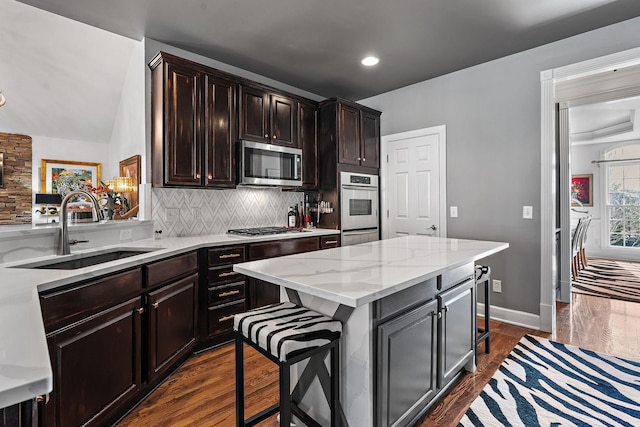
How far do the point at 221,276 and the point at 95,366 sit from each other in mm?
1181

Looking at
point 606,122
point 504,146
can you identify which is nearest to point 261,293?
point 504,146

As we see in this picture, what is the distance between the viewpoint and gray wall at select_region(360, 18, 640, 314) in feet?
10.2

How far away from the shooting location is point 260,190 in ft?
12.7

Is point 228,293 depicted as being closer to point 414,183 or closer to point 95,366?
point 95,366

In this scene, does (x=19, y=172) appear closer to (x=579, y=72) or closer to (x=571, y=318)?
(x=579, y=72)

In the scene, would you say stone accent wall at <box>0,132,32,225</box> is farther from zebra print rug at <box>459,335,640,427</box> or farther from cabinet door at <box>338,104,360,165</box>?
zebra print rug at <box>459,335,640,427</box>

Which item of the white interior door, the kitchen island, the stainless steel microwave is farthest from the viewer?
the white interior door

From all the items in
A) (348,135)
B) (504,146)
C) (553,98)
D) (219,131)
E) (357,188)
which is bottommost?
(357,188)

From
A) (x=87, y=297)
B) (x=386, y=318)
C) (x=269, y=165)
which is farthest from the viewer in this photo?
(x=269, y=165)

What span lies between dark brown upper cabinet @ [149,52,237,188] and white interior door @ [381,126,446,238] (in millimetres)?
2112

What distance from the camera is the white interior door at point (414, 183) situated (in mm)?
3854

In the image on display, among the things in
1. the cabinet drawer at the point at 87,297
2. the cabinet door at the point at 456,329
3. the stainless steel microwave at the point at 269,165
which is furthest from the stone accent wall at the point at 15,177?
the cabinet door at the point at 456,329

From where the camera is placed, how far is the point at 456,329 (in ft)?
6.72

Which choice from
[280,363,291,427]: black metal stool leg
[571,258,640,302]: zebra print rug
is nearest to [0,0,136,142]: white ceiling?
[280,363,291,427]: black metal stool leg
